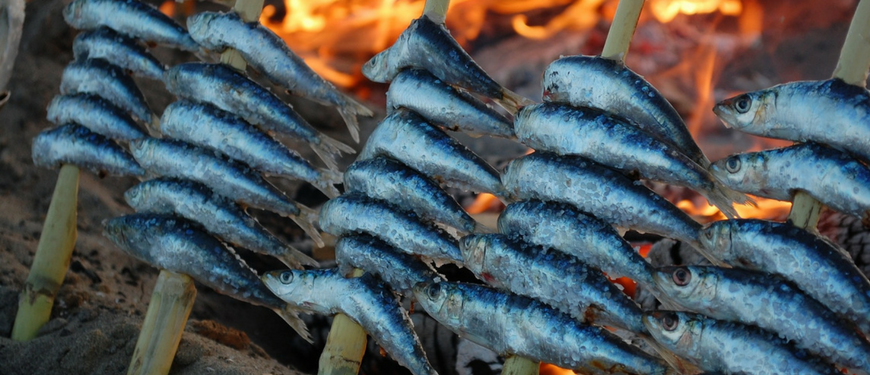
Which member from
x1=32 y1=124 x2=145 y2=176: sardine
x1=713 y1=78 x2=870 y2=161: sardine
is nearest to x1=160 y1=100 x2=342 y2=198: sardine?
x1=32 y1=124 x2=145 y2=176: sardine

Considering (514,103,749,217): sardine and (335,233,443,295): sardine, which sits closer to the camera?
(514,103,749,217): sardine

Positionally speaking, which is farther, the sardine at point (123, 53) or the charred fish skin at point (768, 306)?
the sardine at point (123, 53)

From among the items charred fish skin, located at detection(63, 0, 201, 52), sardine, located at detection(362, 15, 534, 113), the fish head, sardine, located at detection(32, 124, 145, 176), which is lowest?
sardine, located at detection(32, 124, 145, 176)

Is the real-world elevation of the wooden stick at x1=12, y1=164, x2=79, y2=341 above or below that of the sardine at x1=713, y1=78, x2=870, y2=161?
below

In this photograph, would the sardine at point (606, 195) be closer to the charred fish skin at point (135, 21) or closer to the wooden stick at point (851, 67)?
the wooden stick at point (851, 67)

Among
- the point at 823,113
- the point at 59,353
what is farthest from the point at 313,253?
the point at 823,113

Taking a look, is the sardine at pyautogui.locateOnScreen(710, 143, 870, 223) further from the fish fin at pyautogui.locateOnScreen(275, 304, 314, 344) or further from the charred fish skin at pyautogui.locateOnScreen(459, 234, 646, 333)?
the fish fin at pyautogui.locateOnScreen(275, 304, 314, 344)

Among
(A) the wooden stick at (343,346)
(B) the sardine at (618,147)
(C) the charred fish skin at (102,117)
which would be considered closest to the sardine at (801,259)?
(B) the sardine at (618,147)
